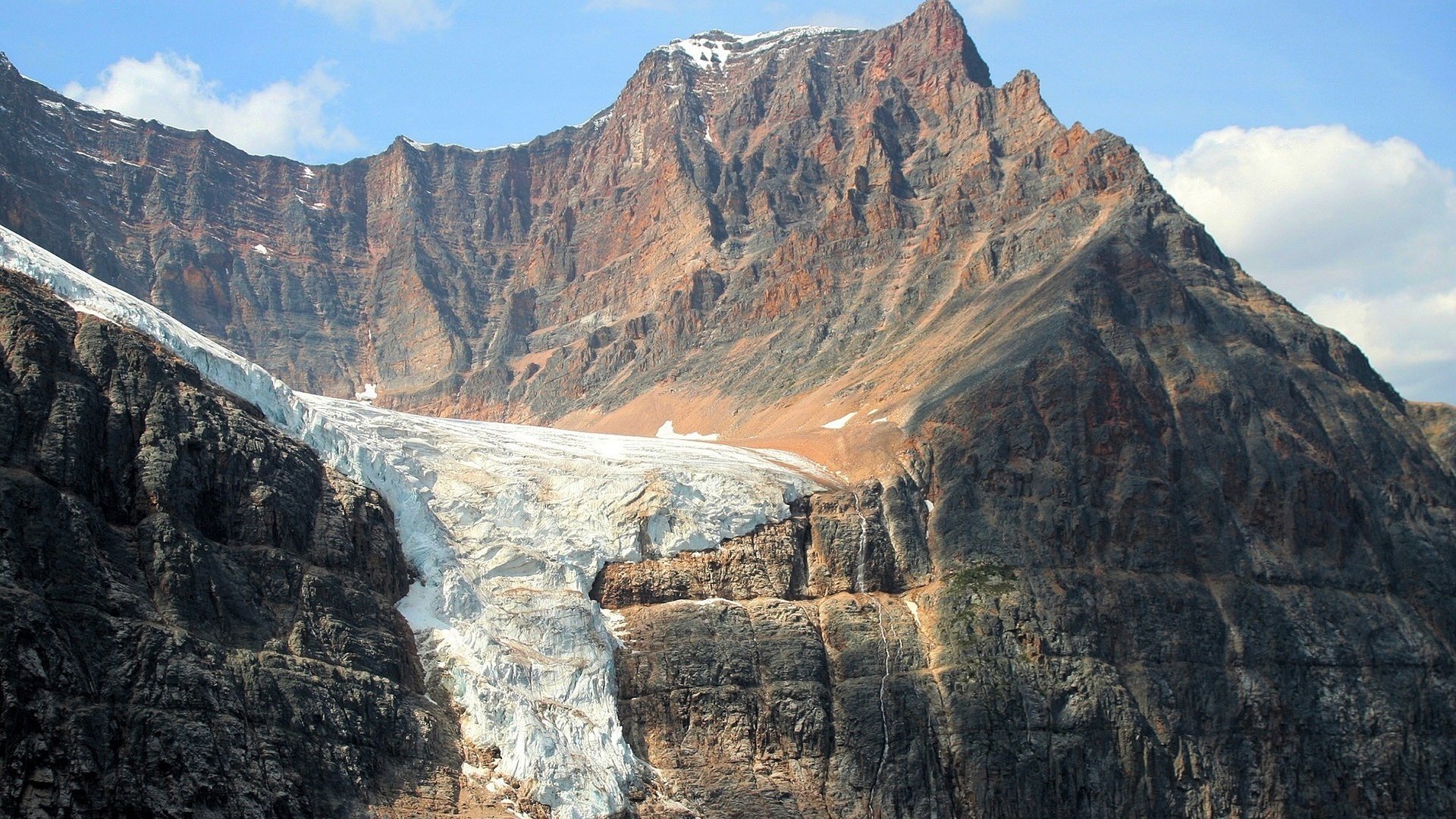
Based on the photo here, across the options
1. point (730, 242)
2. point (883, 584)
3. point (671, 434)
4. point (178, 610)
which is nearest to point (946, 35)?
point (730, 242)

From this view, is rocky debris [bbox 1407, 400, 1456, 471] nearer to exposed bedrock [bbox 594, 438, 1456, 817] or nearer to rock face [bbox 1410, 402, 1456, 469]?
rock face [bbox 1410, 402, 1456, 469]

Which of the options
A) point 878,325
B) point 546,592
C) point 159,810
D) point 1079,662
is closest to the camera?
point 159,810

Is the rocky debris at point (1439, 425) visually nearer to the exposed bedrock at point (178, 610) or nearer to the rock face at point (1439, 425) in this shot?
the rock face at point (1439, 425)

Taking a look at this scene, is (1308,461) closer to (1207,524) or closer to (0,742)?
(1207,524)

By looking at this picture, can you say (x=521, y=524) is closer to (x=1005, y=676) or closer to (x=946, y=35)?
(x=1005, y=676)

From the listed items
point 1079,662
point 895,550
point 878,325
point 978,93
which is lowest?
point 1079,662

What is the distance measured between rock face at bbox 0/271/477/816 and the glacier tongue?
8.44ft

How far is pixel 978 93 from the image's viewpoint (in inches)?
5782

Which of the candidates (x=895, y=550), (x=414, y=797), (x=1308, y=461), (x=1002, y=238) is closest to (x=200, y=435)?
(x=414, y=797)

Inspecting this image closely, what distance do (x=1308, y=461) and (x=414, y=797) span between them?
52.0m

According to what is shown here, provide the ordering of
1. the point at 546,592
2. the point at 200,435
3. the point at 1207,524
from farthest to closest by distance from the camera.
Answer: the point at 1207,524, the point at 546,592, the point at 200,435

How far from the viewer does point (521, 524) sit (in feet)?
188

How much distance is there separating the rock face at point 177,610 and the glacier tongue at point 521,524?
2.57 meters

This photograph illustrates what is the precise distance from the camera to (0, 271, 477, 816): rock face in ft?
112
